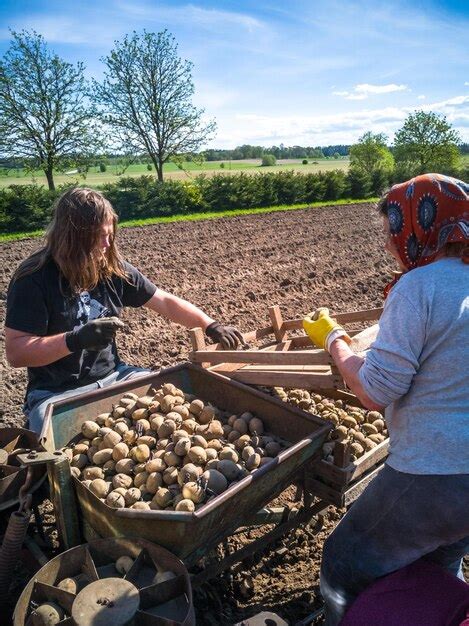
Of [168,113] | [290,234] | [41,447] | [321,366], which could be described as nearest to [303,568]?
[321,366]

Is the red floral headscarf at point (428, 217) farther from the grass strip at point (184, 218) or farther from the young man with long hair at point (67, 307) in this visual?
the grass strip at point (184, 218)

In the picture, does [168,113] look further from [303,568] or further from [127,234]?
[303,568]

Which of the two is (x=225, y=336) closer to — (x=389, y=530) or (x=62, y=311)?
(x=62, y=311)

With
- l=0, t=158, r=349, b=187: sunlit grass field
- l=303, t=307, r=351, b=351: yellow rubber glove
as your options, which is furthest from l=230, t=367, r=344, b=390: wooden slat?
l=0, t=158, r=349, b=187: sunlit grass field

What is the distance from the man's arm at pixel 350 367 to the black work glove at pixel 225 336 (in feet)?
4.36

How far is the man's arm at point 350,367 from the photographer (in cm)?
223

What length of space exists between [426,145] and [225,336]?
4963 cm

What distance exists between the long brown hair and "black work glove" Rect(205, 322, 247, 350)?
1002 mm

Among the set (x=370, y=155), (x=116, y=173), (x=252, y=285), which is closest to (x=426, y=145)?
(x=370, y=155)

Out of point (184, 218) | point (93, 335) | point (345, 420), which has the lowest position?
point (345, 420)

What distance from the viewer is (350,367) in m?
2.37

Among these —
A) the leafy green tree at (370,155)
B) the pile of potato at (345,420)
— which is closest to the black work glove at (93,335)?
the pile of potato at (345,420)

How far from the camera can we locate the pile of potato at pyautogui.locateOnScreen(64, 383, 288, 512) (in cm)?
251

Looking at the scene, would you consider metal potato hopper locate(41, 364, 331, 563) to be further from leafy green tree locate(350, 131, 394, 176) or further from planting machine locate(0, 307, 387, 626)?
leafy green tree locate(350, 131, 394, 176)
